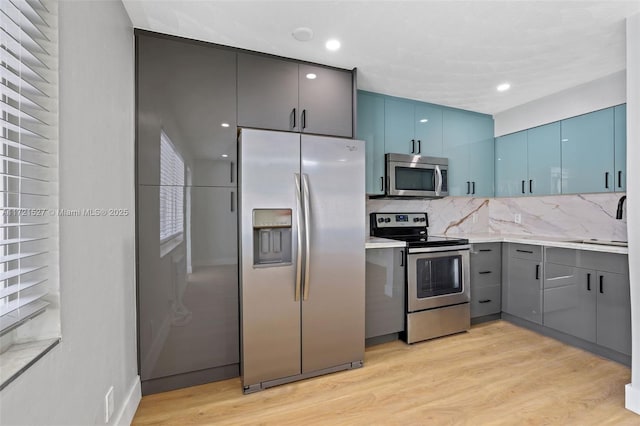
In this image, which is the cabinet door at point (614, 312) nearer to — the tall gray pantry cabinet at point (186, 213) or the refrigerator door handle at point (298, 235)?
the refrigerator door handle at point (298, 235)

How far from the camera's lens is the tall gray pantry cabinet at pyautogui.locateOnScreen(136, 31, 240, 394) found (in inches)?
80.6

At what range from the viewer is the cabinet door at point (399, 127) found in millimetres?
3166

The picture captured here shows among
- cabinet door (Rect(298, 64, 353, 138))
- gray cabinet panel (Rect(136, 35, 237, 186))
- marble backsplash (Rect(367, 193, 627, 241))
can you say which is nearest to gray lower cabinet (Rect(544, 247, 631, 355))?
marble backsplash (Rect(367, 193, 627, 241))

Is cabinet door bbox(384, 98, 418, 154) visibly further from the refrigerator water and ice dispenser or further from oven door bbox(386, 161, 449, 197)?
the refrigerator water and ice dispenser

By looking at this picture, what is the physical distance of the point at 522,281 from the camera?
3.21m

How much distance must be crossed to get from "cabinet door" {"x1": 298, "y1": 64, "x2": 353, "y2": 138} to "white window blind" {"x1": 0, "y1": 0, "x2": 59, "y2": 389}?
1629 millimetres

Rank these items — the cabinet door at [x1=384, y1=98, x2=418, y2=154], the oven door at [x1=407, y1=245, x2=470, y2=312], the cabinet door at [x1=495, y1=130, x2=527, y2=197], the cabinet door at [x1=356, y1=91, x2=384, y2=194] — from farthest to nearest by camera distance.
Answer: the cabinet door at [x1=495, y1=130, x2=527, y2=197] → the cabinet door at [x1=384, y1=98, x2=418, y2=154] → the cabinet door at [x1=356, y1=91, x2=384, y2=194] → the oven door at [x1=407, y1=245, x2=470, y2=312]

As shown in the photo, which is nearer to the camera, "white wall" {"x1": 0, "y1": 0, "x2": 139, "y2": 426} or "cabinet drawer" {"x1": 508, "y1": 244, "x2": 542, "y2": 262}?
"white wall" {"x1": 0, "y1": 0, "x2": 139, "y2": 426}

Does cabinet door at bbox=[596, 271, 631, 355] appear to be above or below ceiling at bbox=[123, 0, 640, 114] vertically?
below

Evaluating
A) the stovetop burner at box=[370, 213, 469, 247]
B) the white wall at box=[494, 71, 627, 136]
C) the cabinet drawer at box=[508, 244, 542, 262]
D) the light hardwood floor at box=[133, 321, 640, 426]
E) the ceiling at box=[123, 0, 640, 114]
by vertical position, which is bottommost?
the light hardwood floor at box=[133, 321, 640, 426]

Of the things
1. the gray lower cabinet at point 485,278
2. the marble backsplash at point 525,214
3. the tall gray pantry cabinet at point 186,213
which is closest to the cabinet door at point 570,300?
the gray lower cabinet at point 485,278

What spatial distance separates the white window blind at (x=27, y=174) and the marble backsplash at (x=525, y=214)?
2.78 m

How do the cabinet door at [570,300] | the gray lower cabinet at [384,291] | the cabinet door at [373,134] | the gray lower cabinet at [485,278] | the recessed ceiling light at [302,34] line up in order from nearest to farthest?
the recessed ceiling light at [302,34], the cabinet door at [570,300], the gray lower cabinet at [384,291], the cabinet door at [373,134], the gray lower cabinet at [485,278]

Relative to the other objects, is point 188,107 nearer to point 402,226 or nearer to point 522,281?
point 402,226
